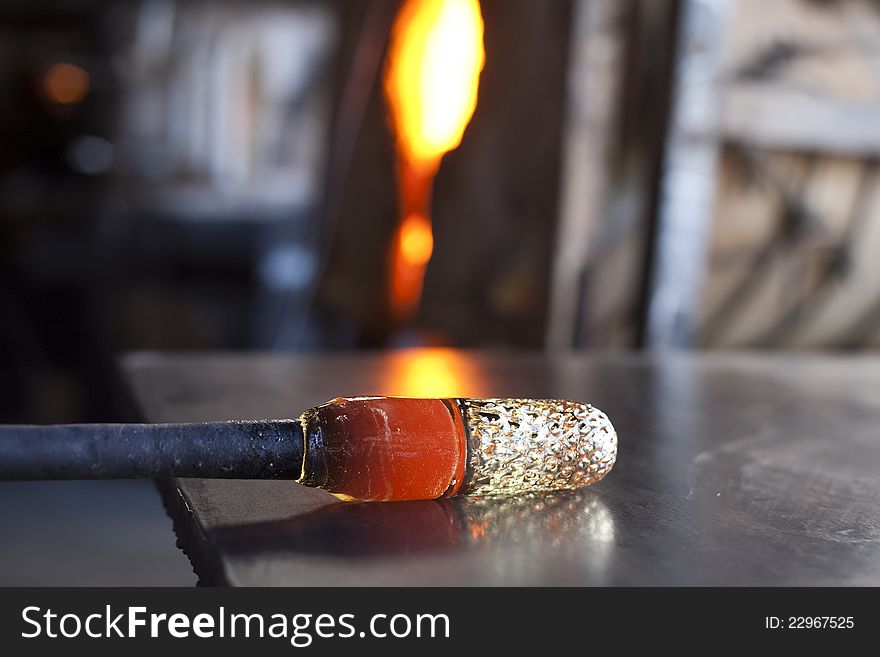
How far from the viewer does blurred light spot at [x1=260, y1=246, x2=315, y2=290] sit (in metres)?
7.06

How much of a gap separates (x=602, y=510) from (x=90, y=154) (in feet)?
26.3

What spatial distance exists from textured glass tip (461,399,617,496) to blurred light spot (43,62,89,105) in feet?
26.6

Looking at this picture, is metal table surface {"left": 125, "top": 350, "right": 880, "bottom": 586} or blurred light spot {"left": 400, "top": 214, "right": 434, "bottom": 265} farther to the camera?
blurred light spot {"left": 400, "top": 214, "right": 434, "bottom": 265}

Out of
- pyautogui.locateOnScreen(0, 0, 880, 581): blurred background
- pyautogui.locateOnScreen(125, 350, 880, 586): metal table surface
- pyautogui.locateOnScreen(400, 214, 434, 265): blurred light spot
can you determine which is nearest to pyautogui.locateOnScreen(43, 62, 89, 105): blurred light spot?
pyautogui.locateOnScreen(0, 0, 880, 581): blurred background

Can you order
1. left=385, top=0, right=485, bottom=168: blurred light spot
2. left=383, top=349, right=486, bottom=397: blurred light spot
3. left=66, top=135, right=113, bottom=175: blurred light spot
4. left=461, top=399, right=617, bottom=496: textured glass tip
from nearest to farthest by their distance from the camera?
left=461, top=399, right=617, bottom=496: textured glass tip, left=383, top=349, right=486, bottom=397: blurred light spot, left=385, top=0, right=485, bottom=168: blurred light spot, left=66, top=135, right=113, bottom=175: blurred light spot

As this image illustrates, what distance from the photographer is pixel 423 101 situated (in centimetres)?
397

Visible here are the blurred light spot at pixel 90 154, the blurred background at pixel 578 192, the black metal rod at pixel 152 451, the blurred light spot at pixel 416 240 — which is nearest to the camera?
the black metal rod at pixel 152 451

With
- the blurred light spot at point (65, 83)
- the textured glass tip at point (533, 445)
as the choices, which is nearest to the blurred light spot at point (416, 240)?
the textured glass tip at point (533, 445)

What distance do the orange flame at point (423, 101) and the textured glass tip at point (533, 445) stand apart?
2.81 m

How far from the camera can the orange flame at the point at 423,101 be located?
3.65 metres

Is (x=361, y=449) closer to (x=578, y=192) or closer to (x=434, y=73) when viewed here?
(x=578, y=192)

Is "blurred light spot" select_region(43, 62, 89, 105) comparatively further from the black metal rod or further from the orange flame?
the black metal rod

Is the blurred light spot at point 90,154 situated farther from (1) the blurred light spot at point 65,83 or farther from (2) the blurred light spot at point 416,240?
(2) the blurred light spot at point 416,240
